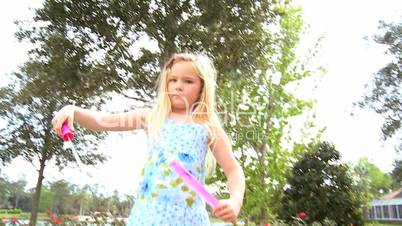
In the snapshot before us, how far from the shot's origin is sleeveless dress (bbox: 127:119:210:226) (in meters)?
1.79

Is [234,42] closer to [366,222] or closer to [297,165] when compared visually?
[297,165]

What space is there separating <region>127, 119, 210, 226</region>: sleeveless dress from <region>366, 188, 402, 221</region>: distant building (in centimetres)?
5493

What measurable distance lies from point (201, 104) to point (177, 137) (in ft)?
0.70

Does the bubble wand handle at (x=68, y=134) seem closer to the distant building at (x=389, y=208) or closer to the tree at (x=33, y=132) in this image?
the tree at (x=33, y=132)

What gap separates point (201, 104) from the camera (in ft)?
6.91

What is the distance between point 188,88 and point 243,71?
8.99 metres

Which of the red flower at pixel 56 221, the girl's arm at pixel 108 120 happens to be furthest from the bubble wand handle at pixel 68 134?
the red flower at pixel 56 221

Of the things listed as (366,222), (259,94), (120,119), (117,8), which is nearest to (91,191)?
(117,8)

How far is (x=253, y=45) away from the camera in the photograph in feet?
35.0

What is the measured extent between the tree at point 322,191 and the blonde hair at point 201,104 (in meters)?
9.52

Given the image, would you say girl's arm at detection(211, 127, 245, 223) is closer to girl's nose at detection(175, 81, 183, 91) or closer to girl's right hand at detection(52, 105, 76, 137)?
girl's nose at detection(175, 81, 183, 91)

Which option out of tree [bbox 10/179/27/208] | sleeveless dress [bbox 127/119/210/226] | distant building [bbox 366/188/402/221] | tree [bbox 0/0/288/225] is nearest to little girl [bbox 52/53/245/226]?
sleeveless dress [bbox 127/119/210/226]

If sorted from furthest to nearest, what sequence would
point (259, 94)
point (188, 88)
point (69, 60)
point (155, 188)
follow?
point (259, 94) → point (69, 60) → point (188, 88) → point (155, 188)

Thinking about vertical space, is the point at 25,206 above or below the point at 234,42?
below
